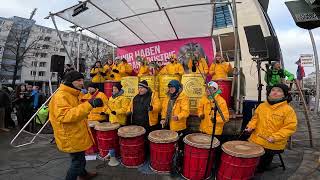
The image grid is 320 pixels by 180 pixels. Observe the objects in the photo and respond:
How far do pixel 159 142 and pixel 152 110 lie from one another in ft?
3.37

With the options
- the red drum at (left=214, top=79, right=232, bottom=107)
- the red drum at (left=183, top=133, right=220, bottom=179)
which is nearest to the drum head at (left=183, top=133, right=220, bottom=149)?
the red drum at (left=183, top=133, right=220, bottom=179)

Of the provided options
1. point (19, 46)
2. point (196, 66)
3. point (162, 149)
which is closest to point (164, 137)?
point (162, 149)

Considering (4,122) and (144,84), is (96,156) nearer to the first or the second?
(144,84)

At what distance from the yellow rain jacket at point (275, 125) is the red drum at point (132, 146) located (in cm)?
230

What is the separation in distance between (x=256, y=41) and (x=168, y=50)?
4.54 m

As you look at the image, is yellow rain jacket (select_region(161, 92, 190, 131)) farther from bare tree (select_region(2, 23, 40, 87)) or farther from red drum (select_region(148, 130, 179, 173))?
bare tree (select_region(2, 23, 40, 87))

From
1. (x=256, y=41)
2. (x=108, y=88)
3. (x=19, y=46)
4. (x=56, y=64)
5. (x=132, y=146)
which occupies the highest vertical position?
(x=19, y=46)

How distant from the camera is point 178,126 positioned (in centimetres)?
584

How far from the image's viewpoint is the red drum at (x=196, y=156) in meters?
4.90

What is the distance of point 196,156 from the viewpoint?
16.3ft

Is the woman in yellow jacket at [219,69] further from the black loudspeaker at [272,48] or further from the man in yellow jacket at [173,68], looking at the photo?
the black loudspeaker at [272,48]

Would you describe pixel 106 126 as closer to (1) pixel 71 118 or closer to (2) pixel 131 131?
(2) pixel 131 131

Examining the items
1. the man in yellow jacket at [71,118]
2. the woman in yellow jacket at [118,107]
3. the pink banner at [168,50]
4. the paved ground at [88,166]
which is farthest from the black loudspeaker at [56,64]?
the man in yellow jacket at [71,118]

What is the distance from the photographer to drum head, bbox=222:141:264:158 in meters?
4.40
